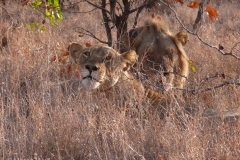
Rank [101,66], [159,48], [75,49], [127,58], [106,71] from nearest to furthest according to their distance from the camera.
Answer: [101,66] → [106,71] → [127,58] → [75,49] → [159,48]

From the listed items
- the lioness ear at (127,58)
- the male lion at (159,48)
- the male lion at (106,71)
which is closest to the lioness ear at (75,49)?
the male lion at (106,71)

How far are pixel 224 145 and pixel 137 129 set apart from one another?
77 centimetres

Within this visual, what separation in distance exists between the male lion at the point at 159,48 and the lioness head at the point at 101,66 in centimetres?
98

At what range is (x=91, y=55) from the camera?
446cm

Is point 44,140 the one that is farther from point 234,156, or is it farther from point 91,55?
point 234,156

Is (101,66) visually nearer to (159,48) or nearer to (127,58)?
(127,58)

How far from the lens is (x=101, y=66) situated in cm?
430

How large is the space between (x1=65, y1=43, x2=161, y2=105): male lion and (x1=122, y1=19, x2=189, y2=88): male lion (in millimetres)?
883

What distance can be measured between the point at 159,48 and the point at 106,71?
160cm

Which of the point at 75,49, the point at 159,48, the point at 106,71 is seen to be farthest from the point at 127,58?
the point at 159,48

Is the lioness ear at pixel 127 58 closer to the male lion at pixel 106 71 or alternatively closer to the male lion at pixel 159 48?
the male lion at pixel 106 71

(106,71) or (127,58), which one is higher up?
(127,58)

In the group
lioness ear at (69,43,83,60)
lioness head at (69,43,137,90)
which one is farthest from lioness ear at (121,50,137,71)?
lioness ear at (69,43,83,60)

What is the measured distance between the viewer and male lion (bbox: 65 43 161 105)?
13.9 ft
